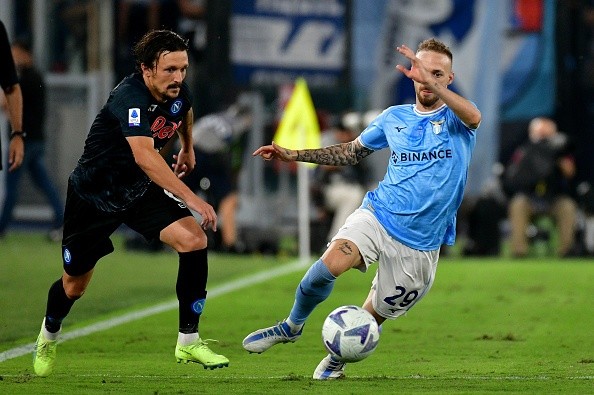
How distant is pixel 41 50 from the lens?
26.5 m

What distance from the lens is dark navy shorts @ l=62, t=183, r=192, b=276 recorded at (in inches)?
347

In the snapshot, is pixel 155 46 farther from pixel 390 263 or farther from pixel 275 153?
pixel 390 263

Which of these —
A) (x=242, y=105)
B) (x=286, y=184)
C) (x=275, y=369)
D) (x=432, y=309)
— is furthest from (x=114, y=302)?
(x=286, y=184)

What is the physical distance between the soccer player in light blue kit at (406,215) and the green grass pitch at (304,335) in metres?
0.45

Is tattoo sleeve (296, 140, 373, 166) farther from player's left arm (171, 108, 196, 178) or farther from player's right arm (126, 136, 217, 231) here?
player's right arm (126, 136, 217, 231)

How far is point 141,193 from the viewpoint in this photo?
29.1ft

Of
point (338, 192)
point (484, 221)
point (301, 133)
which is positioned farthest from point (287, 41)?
point (484, 221)

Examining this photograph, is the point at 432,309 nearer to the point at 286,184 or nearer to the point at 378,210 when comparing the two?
the point at 378,210

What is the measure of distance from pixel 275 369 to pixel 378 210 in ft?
4.07

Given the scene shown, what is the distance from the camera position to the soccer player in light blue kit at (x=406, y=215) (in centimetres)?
866

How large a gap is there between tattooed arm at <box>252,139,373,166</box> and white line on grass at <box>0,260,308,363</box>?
2.33 metres

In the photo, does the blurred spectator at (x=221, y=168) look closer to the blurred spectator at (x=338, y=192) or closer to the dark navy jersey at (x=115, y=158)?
the blurred spectator at (x=338, y=192)

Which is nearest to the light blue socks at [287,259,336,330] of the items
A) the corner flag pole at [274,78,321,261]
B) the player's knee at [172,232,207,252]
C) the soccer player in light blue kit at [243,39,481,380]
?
the soccer player in light blue kit at [243,39,481,380]

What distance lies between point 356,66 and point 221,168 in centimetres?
394
